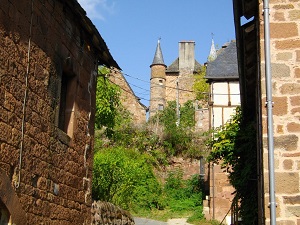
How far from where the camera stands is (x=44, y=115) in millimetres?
6750

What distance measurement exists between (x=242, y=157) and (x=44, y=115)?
424cm

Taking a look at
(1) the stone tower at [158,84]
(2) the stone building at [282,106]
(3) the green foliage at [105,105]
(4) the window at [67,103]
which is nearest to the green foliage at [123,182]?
(3) the green foliage at [105,105]

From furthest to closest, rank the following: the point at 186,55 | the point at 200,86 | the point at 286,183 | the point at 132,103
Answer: the point at 186,55 < the point at 200,86 < the point at 132,103 < the point at 286,183

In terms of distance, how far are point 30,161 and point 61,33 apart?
2.08 meters

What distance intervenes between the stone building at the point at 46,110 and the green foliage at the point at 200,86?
1224 inches

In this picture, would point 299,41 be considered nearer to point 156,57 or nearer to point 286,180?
point 286,180

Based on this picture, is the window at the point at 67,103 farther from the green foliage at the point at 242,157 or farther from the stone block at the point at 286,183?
the stone block at the point at 286,183

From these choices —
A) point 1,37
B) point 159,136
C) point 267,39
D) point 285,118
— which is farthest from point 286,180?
point 159,136

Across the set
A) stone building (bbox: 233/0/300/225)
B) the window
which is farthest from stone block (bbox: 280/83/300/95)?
the window

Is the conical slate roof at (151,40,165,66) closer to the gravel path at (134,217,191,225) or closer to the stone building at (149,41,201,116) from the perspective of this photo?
the stone building at (149,41,201,116)

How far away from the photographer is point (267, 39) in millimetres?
5965

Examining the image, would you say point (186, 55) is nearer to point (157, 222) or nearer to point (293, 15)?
point (157, 222)

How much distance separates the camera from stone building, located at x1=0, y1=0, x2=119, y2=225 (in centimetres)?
584

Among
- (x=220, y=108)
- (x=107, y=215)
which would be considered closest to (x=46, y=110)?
(x=107, y=215)
